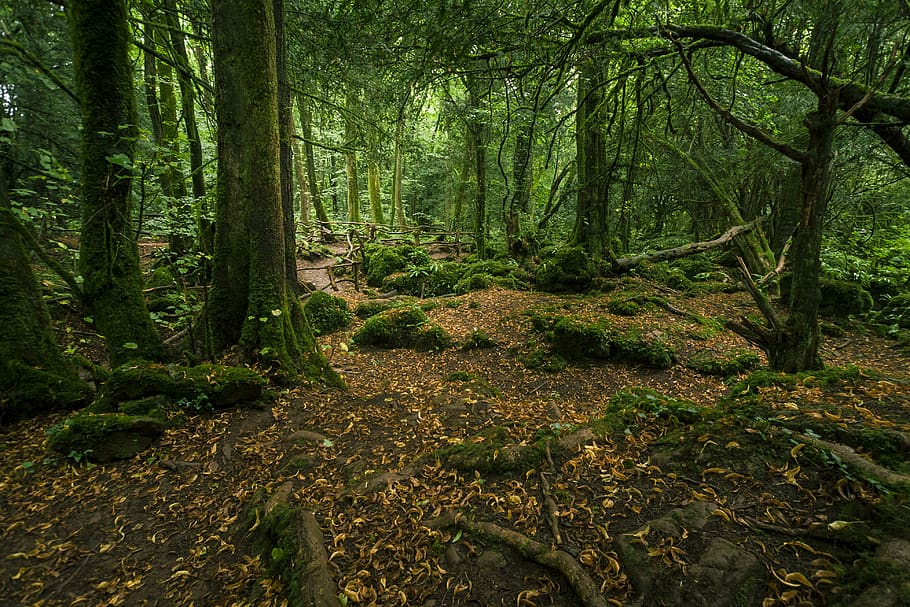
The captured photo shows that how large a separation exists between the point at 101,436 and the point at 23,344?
4.27ft

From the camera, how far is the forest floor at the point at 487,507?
1901 mm

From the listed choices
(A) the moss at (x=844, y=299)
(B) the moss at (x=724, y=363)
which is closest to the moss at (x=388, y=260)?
(B) the moss at (x=724, y=363)

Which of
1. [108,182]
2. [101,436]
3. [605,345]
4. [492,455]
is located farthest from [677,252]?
[101,436]

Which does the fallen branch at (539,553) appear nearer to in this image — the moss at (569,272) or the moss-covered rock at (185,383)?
the moss-covered rock at (185,383)

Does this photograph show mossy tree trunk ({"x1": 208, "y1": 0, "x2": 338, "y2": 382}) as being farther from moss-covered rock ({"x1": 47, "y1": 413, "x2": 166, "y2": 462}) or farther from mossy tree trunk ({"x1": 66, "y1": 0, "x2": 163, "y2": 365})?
moss-covered rock ({"x1": 47, "y1": 413, "x2": 166, "y2": 462})

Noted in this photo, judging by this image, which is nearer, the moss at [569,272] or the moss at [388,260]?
the moss at [569,272]

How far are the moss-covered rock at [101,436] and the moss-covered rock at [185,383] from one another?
14.0 inches

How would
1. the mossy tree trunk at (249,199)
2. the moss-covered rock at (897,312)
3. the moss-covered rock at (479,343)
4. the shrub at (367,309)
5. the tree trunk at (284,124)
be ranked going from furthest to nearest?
the shrub at (367,309)
the moss-covered rock at (479,343)
the moss-covered rock at (897,312)
the tree trunk at (284,124)
the mossy tree trunk at (249,199)

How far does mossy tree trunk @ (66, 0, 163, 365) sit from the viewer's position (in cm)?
391

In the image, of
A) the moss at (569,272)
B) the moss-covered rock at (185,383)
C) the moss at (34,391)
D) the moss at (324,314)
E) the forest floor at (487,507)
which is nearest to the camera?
the forest floor at (487,507)

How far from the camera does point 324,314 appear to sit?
8.94m

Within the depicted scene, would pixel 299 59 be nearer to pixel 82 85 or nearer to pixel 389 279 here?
pixel 82 85

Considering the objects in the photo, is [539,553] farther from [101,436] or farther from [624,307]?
[624,307]

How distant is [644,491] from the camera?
2.58 metres
